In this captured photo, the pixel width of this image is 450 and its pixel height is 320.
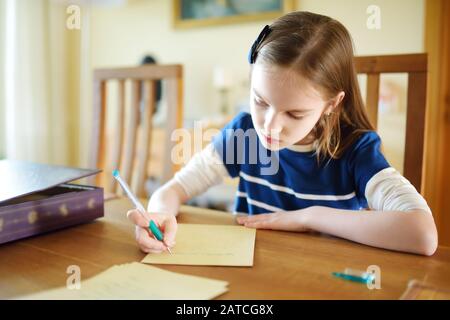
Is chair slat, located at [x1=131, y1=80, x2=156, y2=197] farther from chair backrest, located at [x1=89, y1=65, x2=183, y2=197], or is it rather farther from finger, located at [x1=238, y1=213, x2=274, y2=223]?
finger, located at [x1=238, y1=213, x2=274, y2=223]

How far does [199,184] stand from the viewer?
100 cm

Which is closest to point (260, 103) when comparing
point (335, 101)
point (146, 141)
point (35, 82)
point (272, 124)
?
point (272, 124)

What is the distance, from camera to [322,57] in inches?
Result: 31.1

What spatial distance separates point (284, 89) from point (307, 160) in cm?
26

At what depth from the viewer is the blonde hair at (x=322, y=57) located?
0.77 m

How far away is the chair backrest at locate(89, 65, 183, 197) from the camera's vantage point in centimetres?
122

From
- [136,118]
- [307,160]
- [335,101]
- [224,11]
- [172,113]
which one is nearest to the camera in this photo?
[335,101]

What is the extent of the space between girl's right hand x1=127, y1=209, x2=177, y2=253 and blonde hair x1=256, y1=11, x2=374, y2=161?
35 centimetres

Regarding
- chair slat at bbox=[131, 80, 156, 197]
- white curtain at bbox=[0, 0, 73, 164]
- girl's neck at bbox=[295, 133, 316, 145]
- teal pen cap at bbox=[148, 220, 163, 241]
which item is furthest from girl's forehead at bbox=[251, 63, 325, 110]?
white curtain at bbox=[0, 0, 73, 164]

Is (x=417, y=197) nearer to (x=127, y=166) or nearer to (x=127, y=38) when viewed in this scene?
(x=127, y=166)

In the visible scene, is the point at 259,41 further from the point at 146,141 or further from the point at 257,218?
the point at 146,141

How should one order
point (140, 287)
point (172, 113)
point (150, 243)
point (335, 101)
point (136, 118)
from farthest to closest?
1. point (136, 118)
2. point (172, 113)
3. point (335, 101)
4. point (150, 243)
5. point (140, 287)

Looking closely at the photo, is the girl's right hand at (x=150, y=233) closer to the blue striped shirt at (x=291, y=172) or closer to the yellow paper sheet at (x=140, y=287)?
the yellow paper sheet at (x=140, y=287)

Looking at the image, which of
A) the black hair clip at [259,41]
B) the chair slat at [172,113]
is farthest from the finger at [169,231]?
the chair slat at [172,113]
